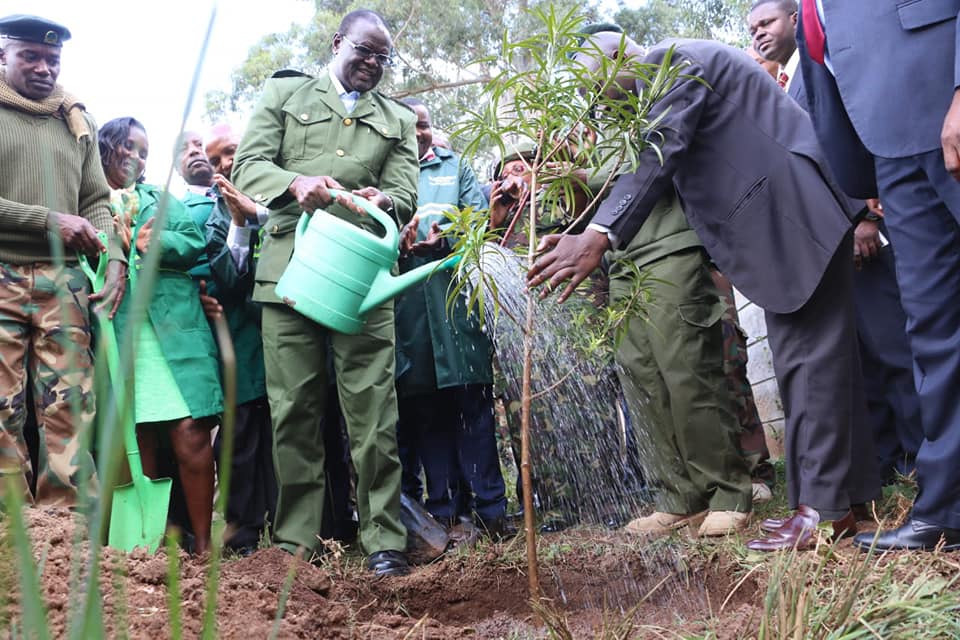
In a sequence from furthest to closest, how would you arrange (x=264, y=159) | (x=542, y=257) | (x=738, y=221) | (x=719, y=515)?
(x=264, y=159)
(x=719, y=515)
(x=738, y=221)
(x=542, y=257)

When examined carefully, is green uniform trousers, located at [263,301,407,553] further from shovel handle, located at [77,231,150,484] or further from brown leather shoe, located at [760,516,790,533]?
brown leather shoe, located at [760,516,790,533]

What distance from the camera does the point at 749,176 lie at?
3076mm

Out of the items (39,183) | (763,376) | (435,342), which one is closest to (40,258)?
(39,183)

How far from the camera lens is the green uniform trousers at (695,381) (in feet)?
11.2

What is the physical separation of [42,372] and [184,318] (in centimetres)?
60

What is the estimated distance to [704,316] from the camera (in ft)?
11.2

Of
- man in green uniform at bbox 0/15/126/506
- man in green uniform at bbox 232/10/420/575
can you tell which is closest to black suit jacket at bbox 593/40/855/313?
man in green uniform at bbox 232/10/420/575

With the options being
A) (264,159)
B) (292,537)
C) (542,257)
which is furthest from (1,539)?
(264,159)

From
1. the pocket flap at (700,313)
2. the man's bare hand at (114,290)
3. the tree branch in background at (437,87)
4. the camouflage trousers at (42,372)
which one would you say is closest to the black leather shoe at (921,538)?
the pocket flap at (700,313)

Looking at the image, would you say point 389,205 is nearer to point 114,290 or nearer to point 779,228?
point 114,290

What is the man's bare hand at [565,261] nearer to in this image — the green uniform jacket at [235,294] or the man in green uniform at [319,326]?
the man in green uniform at [319,326]

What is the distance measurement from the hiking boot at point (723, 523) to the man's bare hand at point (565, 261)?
47.6 inches

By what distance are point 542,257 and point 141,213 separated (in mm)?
2201

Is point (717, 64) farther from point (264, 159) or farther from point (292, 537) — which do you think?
point (292, 537)
